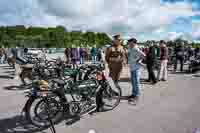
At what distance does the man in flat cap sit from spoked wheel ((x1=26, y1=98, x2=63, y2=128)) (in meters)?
2.55

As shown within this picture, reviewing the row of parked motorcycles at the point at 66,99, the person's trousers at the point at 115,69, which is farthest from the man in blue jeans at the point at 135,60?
the row of parked motorcycles at the point at 66,99

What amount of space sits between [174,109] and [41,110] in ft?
10.9

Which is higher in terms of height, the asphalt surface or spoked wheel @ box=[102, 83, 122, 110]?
spoked wheel @ box=[102, 83, 122, 110]

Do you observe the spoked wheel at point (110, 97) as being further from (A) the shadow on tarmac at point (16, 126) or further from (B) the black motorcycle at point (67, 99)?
(A) the shadow on tarmac at point (16, 126)

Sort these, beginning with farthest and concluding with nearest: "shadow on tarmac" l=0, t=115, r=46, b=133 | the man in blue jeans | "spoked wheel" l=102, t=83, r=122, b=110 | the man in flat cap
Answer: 1. the man in flat cap
2. the man in blue jeans
3. "spoked wheel" l=102, t=83, r=122, b=110
4. "shadow on tarmac" l=0, t=115, r=46, b=133

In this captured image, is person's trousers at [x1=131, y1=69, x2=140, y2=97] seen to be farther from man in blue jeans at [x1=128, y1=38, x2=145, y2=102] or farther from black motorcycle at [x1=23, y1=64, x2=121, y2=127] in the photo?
black motorcycle at [x1=23, y1=64, x2=121, y2=127]

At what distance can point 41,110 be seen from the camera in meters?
4.62

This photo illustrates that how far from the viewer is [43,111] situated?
4637 mm

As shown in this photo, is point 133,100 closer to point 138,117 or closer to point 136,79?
point 136,79

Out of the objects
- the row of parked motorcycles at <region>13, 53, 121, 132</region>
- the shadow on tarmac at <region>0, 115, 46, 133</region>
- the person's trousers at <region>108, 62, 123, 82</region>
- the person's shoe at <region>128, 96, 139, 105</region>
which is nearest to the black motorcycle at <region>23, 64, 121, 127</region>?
the row of parked motorcycles at <region>13, 53, 121, 132</region>

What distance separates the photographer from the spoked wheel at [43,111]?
4.57 m

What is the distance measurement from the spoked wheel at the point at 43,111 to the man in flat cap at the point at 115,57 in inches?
100

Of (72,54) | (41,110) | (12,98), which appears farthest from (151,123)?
(72,54)

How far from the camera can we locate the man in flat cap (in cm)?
659
